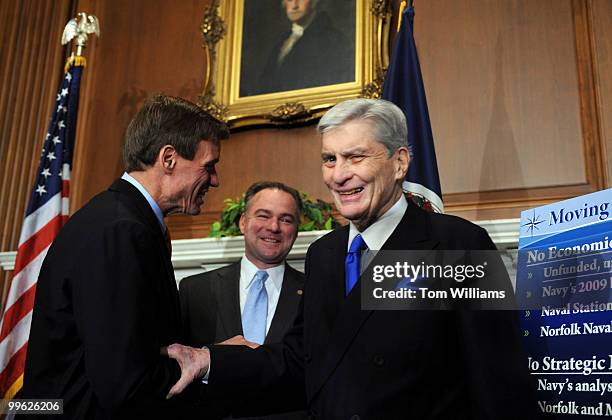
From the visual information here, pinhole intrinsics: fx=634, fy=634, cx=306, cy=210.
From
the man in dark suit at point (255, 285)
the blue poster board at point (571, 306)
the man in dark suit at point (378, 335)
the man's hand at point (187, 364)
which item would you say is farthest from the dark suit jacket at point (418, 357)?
the man in dark suit at point (255, 285)

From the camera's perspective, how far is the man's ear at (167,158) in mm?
2381

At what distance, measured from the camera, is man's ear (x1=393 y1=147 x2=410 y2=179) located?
211cm

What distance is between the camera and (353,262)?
6.73 ft

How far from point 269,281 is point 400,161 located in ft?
5.32

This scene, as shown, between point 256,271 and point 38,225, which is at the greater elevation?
point 38,225

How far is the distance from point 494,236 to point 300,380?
1.89 m

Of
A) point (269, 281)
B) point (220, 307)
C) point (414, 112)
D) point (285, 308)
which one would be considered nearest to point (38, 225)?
point (220, 307)

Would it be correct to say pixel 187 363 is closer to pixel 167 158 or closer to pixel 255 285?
pixel 167 158

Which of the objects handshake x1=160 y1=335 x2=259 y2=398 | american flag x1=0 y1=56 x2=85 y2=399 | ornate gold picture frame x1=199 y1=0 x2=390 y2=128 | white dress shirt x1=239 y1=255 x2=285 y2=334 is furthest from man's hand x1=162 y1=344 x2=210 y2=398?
ornate gold picture frame x1=199 y1=0 x2=390 y2=128

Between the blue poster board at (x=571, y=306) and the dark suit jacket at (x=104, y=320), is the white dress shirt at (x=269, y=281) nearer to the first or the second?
the blue poster board at (x=571, y=306)

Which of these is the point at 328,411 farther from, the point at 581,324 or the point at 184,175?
the point at 581,324

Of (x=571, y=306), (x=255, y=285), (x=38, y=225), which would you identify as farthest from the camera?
(x=38, y=225)

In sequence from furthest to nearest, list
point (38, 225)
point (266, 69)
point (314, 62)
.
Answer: point (266, 69) → point (314, 62) → point (38, 225)

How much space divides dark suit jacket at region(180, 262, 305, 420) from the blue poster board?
3.93 ft
